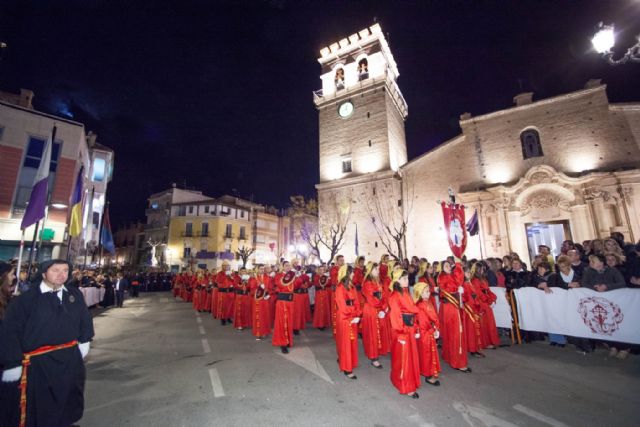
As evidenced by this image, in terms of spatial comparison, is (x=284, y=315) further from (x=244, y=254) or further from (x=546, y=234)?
(x=244, y=254)

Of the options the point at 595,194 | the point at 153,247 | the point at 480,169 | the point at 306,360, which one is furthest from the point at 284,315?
the point at 153,247

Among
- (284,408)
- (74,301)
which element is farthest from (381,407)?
(74,301)

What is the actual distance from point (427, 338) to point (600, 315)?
4.60 metres

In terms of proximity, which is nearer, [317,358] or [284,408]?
[284,408]

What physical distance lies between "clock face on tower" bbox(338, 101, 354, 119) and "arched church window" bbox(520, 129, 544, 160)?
13.4 metres

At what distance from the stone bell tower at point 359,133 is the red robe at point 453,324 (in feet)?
52.0

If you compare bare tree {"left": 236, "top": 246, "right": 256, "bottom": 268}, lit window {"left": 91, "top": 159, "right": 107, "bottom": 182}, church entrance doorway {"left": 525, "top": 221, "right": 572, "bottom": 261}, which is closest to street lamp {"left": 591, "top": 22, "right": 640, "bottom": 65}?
church entrance doorway {"left": 525, "top": 221, "right": 572, "bottom": 261}

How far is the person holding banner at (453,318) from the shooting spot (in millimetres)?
5512

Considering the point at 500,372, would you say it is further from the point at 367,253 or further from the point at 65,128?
the point at 65,128

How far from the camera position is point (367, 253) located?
2250 centimetres

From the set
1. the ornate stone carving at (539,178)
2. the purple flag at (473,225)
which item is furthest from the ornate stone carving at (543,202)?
the purple flag at (473,225)

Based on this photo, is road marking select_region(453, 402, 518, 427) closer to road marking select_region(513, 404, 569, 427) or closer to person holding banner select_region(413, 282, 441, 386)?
road marking select_region(513, 404, 569, 427)

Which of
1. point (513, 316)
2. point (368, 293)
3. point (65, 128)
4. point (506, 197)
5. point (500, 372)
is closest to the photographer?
point (500, 372)

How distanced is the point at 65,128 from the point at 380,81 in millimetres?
24127
